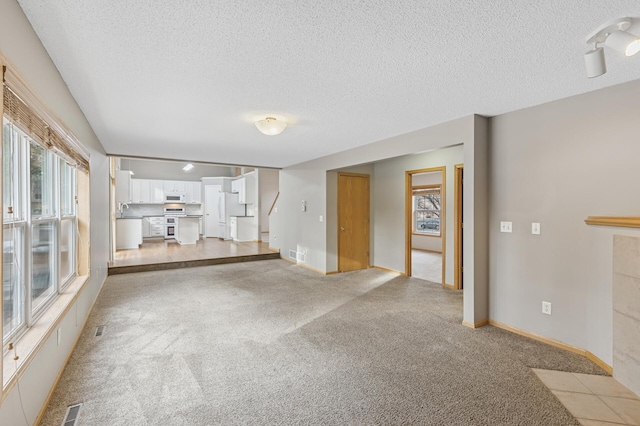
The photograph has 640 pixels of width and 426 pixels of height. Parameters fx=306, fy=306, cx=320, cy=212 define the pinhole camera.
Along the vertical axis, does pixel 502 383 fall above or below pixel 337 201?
below

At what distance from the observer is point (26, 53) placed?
67.3 inches

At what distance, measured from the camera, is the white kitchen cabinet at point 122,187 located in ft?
26.3

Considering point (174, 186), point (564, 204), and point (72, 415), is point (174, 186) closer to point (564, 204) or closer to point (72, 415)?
point (72, 415)

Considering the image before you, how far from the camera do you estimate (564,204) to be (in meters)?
2.81

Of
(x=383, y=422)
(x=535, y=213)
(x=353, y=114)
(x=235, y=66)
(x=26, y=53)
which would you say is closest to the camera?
(x=26, y=53)

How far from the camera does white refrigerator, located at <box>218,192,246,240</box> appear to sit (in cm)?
1026

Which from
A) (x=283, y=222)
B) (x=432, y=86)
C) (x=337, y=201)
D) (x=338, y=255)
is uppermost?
(x=432, y=86)

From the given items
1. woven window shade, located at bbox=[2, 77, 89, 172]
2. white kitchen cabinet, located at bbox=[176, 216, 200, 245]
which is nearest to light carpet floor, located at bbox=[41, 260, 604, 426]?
woven window shade, located at bbox=[2, 77, 89, 172]

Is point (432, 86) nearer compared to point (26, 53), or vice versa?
point (26, 53)

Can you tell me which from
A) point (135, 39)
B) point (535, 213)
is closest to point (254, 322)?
point (135, 39)

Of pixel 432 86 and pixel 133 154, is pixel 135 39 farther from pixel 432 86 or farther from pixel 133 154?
pixel 133 154

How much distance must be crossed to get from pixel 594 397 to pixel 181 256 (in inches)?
279

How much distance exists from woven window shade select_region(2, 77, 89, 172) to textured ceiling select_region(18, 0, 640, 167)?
48cm

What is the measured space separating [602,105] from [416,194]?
7.13 metres
